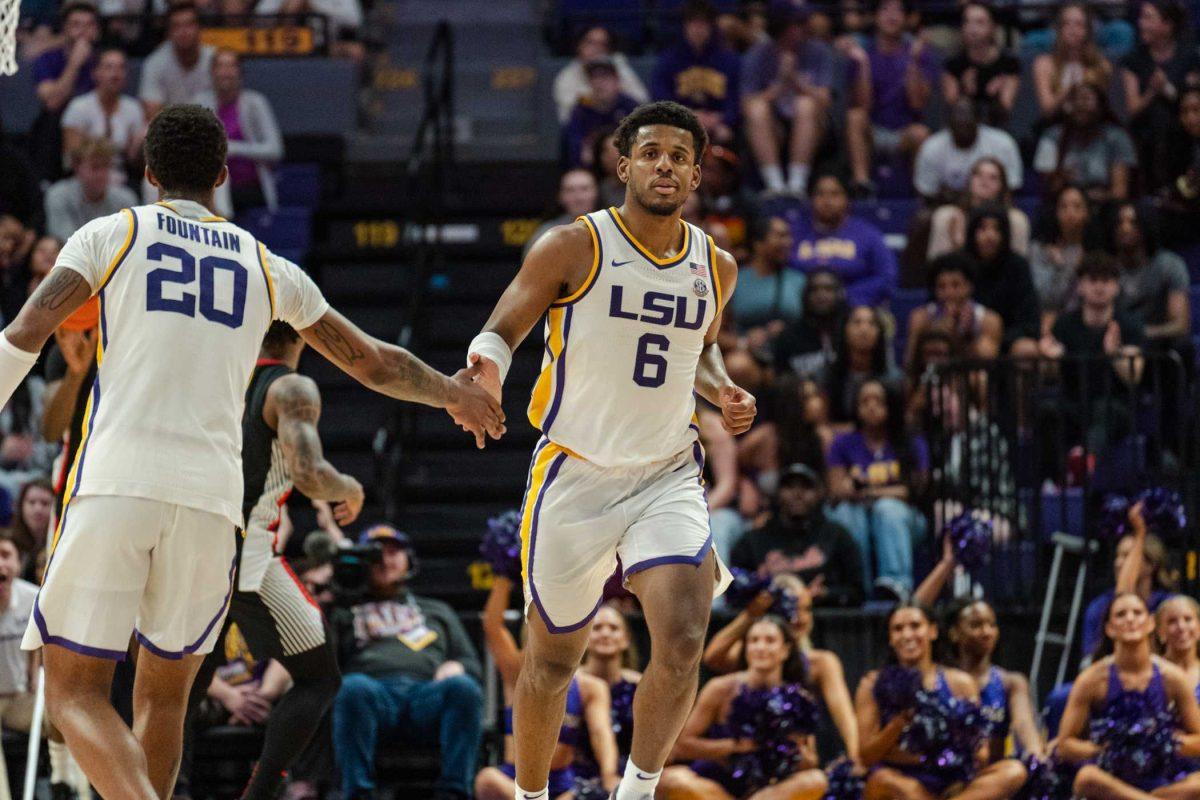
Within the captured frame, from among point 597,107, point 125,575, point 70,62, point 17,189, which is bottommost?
point 125,575

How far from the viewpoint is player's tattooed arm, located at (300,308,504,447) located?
580 centimetres

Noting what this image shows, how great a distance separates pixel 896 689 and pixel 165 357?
4.82 meters

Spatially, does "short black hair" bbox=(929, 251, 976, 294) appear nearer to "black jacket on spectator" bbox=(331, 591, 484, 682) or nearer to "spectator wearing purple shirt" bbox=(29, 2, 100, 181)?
"black jacket on spectator" bbox=(331, 591, 484, 682)

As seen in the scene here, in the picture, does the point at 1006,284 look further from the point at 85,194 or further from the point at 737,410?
the point at 737,410

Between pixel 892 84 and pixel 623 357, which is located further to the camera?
pixel 892 84

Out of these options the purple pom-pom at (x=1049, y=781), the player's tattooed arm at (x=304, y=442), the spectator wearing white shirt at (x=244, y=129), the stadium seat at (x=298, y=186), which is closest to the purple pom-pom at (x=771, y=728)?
the purple pom-pom at (x=1049, y=781)

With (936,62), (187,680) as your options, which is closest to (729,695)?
(187,680)

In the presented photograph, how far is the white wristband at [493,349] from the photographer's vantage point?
593cm

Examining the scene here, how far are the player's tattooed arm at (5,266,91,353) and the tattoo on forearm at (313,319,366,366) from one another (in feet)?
2.61

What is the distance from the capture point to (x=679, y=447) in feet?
20.2

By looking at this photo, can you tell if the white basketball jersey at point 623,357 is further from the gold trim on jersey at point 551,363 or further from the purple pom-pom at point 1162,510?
the purple pom-pom at point 1162,510

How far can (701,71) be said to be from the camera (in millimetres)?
13664

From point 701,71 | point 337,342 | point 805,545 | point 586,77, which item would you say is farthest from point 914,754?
point 586,77

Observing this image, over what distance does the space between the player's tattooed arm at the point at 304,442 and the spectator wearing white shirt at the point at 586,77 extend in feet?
23.4
